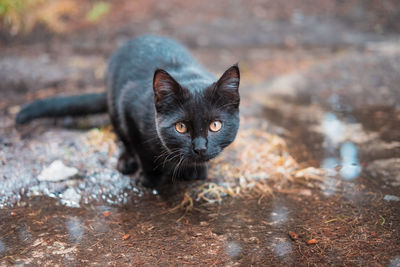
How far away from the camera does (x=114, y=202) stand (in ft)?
9.16

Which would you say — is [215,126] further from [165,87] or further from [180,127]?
[165,87]

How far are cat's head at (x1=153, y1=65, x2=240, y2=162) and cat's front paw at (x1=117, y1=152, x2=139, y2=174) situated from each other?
2.40 feet

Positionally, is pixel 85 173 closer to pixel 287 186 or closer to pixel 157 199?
pixel 157 199

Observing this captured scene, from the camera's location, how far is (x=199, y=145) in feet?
7.64

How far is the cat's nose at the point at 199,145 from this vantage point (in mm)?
2324

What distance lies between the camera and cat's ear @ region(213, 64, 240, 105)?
2.39m

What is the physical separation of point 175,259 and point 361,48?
5.61 m

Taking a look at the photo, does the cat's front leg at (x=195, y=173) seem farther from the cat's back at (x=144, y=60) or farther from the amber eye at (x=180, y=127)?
the cat's back at (x=144, y=60)

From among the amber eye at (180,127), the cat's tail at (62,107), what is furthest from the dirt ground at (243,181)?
the amber eye at (180,127)

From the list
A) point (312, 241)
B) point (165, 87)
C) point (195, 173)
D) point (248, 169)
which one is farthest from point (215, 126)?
point (312, 241)

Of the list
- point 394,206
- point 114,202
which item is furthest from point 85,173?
point 394,206

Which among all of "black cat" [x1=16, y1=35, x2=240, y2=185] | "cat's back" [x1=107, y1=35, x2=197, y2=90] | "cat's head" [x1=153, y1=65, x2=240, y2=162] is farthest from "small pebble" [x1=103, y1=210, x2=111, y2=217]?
"cat's back" [x1=107, y1=35, x2=197, y2=90]

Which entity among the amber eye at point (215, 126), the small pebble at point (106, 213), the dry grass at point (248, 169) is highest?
the amber eye at point (215, 126)

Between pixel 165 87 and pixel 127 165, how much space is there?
988mm
